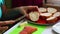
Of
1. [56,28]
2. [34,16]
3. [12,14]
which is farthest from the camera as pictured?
[12,14]

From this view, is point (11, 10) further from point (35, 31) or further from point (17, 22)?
point (35, 31)

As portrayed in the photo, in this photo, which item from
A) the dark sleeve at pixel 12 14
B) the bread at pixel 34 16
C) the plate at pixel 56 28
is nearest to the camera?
the plate at pixel 56 28

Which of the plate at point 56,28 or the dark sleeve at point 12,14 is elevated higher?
the dark sleeve at point 12,14

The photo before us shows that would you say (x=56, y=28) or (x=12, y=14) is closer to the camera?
(x=56, y=28)

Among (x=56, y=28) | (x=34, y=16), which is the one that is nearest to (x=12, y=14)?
(x=34, y=16)

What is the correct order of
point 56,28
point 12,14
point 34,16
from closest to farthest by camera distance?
point 56,28 < point 34,16 < point 12,14

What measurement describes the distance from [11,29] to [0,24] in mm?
82

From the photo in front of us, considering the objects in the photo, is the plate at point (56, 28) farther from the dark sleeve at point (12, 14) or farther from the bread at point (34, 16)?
the dark sleeve at point (12, 14)

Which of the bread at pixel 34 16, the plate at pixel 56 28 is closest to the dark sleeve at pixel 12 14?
the bread at pixel 34 16

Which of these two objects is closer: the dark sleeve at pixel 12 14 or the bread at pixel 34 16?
the bread at pixel 34 16

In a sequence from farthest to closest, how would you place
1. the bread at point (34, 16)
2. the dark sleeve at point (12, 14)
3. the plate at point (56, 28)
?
1. the dark sleeve at point (12, 14)
2. the bread at point (34, 16)
3. the plate at point (56, 28)

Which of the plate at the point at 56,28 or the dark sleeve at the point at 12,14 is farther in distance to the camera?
the dark sleeve at the point at 12,14

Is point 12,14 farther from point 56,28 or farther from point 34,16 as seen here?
point 56,28

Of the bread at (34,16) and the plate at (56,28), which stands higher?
the bread at (34,16)
